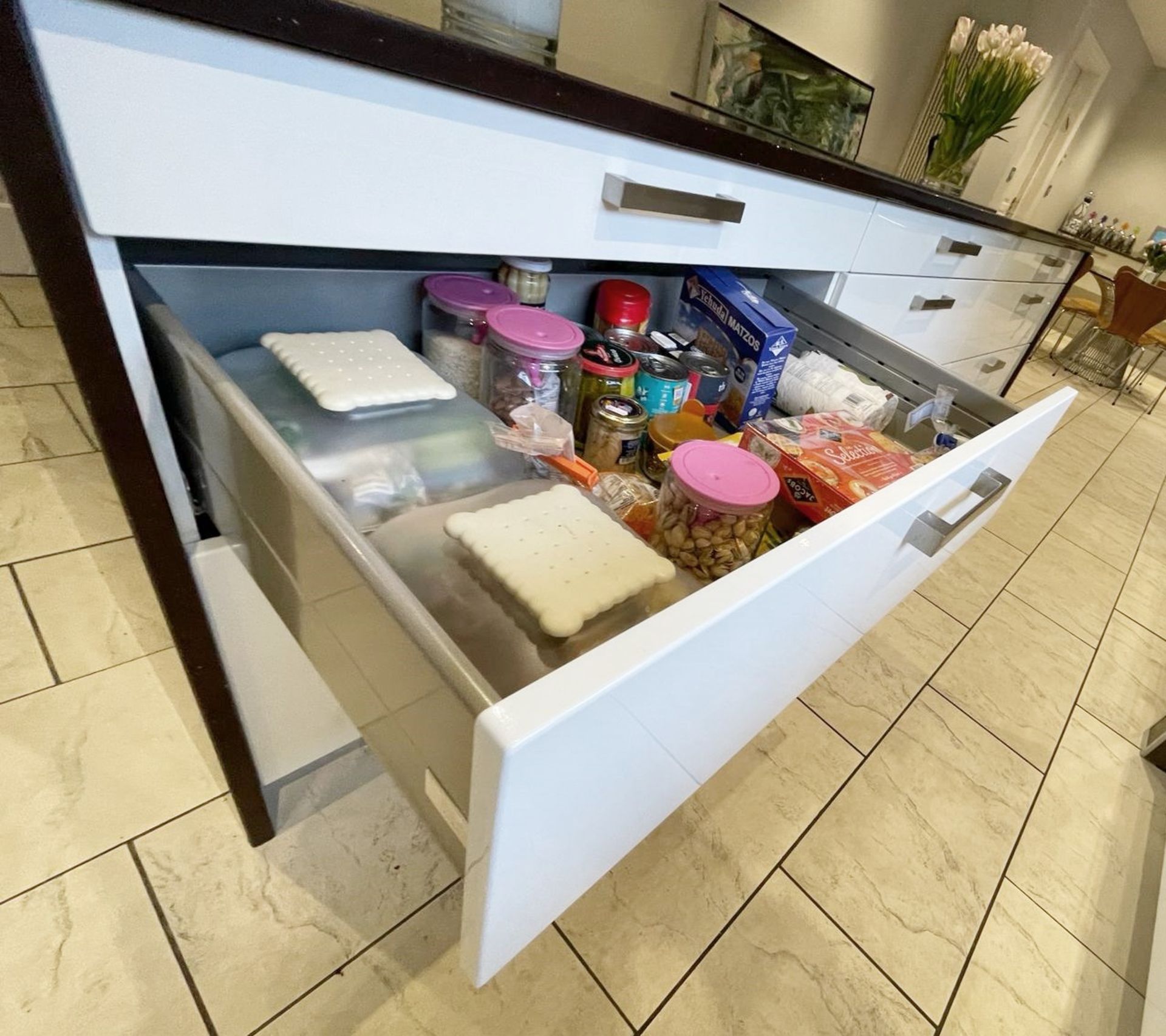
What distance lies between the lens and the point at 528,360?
0.57 meters

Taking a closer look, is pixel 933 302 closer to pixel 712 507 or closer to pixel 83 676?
pixel 712 507

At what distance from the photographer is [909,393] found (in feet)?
2.75

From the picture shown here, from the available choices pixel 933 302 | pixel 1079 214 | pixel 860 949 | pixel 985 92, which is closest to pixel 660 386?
pixel 860 949

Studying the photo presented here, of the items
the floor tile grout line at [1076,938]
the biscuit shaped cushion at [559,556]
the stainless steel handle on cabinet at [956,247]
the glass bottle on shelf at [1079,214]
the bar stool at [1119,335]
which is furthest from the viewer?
the glass bottle on shelf at [1079,214]

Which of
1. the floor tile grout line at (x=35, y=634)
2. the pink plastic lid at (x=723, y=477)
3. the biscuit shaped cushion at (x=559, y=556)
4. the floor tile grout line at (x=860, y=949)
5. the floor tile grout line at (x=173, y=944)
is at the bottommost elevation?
the floor tile grout line at (x=860, y=949)

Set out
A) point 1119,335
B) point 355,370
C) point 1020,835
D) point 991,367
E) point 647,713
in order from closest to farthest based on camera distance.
Result: point 647,713
point 355,370
point 1020,835
point 991,367
point 1119,335

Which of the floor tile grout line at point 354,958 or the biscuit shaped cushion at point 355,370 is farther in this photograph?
the floor tile grout line at point 354,958

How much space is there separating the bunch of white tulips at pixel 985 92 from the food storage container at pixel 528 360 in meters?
1.24

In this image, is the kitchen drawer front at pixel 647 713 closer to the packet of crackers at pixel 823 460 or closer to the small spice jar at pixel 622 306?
the packet of crackers at pixel 823 460

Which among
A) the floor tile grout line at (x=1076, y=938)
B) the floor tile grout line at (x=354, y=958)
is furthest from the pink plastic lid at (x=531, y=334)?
the floor tile grout line at (x=1076, y=938)

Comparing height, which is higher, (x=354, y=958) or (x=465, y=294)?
(x=465, y=294)

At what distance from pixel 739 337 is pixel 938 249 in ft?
2.09

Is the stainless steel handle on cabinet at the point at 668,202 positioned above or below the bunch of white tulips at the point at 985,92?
below

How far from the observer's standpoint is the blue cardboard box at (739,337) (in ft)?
2.41
